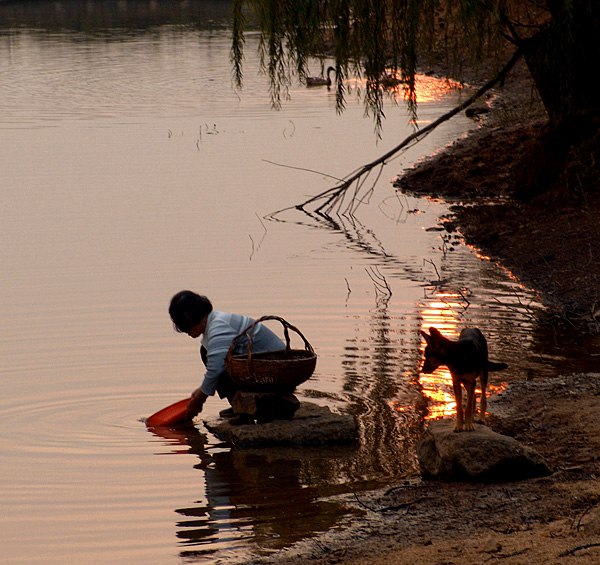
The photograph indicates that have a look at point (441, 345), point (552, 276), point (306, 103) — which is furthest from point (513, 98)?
point (441, 345)

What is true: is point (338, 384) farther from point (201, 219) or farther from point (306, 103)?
point (306, 103)

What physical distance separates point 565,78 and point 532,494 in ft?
25.9

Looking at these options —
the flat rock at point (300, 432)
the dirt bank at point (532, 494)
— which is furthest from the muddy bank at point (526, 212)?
the flat rock at point (300, 432)

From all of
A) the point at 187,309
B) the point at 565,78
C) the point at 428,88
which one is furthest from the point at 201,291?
the point at 428,88

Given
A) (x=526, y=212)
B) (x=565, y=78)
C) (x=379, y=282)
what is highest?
(x=565, y=78)

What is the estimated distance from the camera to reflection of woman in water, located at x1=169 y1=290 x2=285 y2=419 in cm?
691

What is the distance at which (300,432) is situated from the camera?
22.5 ft

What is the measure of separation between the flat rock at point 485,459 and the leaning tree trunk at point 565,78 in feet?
22.3

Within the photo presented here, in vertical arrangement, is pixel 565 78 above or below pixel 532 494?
above

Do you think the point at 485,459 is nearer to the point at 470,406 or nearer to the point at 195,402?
the point at 470,406

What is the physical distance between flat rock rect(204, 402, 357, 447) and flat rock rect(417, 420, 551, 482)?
1.18m

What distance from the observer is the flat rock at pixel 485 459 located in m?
5.62

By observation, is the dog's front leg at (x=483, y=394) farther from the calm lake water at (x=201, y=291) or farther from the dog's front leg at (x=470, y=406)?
the calm lake water at (x=201, y=291)

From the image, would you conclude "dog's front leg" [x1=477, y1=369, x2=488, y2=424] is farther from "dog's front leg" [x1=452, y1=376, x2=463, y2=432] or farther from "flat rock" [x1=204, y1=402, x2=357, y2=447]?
"flat rock" [x1=204, y1=402, x2=357, y2=447]
